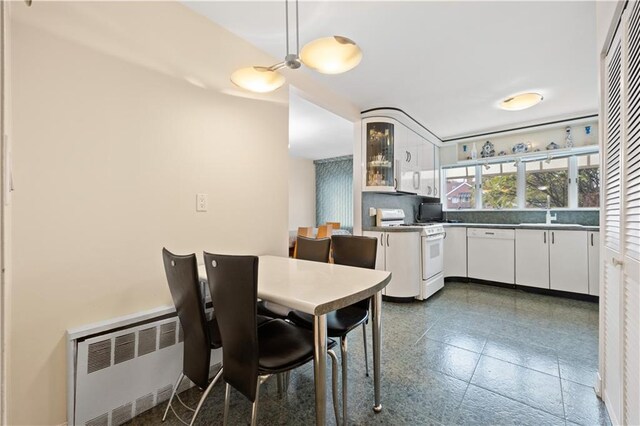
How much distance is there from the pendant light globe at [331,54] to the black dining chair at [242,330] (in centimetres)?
101

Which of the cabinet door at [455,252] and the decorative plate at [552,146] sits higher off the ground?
the decorative plate at [552,146]

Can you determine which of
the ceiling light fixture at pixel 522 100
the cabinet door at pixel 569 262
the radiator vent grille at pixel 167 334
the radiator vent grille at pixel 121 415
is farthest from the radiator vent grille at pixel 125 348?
the cabinet door at pixel 569 262

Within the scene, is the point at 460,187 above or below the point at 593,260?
above

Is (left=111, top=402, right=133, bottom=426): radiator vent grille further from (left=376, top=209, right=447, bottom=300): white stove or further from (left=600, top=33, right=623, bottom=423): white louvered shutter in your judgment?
(left=376, top=209, right=447, bottom=300): white stove

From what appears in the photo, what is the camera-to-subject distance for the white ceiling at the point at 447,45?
71.7 inches

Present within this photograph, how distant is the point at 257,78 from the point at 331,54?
0.49 metres

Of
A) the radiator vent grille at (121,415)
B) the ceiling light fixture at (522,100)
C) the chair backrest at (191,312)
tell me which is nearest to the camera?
the chair backrest at (191,312)

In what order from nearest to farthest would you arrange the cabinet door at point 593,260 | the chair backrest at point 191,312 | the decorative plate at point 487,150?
1. the chair backrest at point 191,312
2. the cabinet door at point 593,260
3. the decorative plate at point 487,150

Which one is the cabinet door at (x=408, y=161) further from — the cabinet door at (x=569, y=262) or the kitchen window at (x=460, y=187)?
the cabinet door at (x=569, y=262)

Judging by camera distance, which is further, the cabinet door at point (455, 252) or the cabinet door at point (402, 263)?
the cabinet door at point (455, 252)

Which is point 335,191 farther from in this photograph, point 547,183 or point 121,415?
point 121,415

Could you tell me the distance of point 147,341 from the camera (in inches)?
60.0


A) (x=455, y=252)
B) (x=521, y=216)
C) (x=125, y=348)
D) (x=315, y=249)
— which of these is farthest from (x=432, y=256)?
(x=125, y=348)

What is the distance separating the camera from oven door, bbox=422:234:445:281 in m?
3.39
